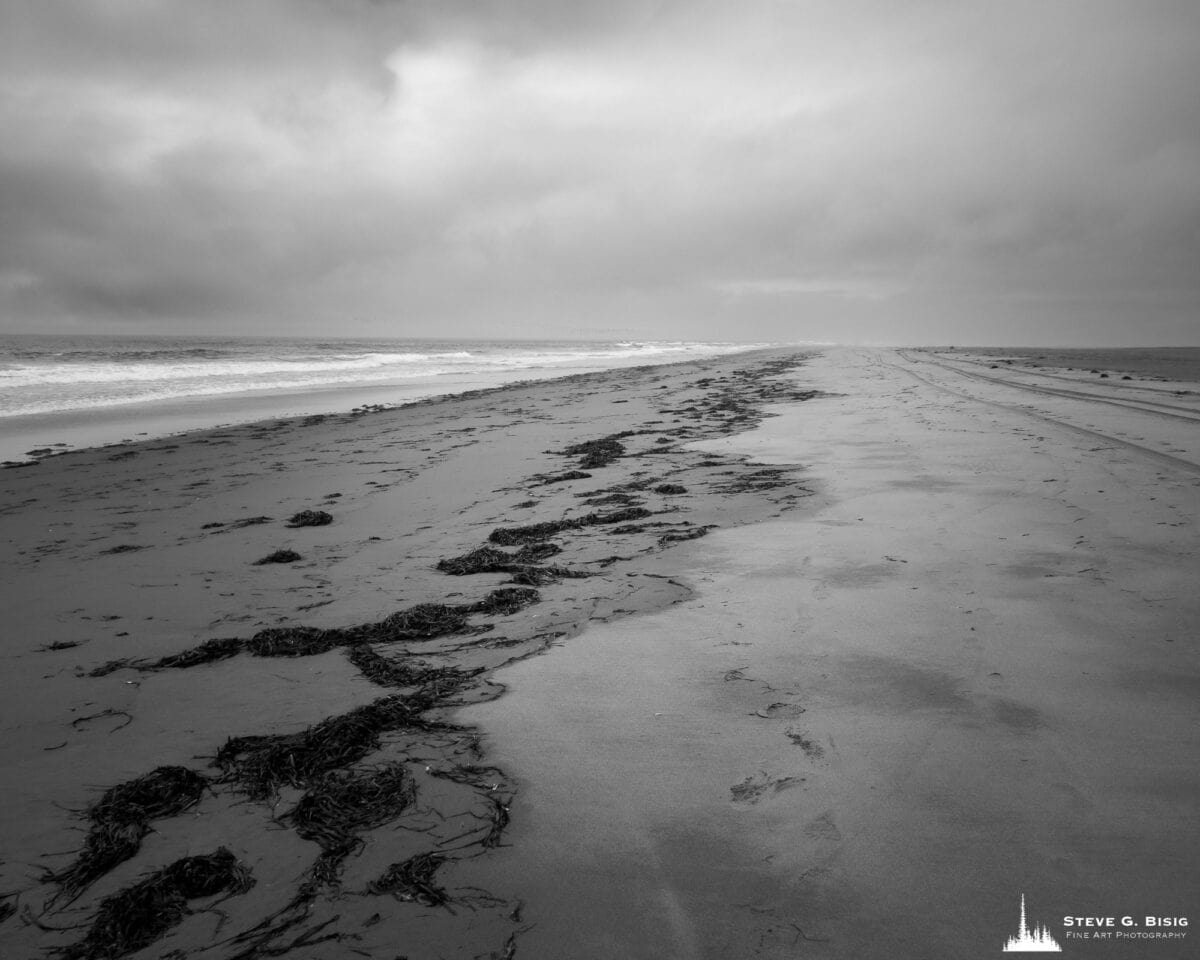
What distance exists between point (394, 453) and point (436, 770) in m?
7.93

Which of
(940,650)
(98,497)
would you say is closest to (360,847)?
(940,650)

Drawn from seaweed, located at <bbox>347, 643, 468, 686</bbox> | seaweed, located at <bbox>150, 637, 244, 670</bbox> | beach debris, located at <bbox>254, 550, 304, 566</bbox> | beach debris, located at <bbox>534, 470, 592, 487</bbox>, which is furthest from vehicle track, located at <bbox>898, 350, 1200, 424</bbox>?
seaweed, located at <bbox>150, 637, 244, 670</bbox>

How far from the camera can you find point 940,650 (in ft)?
9.87

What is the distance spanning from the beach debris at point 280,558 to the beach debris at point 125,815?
8.82 ft

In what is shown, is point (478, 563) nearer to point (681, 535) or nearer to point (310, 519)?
point (681, 535)

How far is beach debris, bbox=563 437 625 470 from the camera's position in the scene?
26.5 feet

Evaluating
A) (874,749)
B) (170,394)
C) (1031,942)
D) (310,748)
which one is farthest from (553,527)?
(170,394)

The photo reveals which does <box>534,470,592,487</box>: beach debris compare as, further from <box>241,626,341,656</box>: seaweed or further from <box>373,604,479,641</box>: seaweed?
<box>241,626,341,656</box>: seaweed

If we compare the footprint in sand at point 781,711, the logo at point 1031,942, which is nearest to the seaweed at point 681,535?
the footprint in sand at point 781,711

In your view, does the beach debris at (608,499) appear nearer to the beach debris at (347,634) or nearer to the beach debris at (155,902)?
the beach debris at (347,634)

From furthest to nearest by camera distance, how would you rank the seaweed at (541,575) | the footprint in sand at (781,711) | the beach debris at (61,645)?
the seaweed at (541,575) → the beach debris at (61,645) → the footprint in sand at (781,711)

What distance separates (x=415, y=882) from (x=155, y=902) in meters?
0.71

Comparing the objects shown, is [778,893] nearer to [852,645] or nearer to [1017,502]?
[852,645]

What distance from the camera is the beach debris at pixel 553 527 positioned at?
5166 mm
